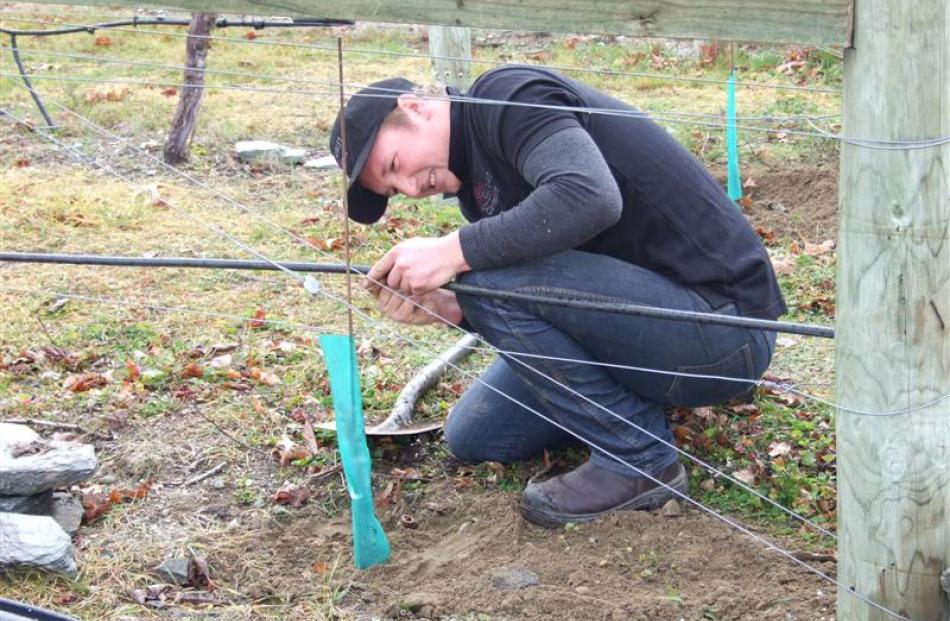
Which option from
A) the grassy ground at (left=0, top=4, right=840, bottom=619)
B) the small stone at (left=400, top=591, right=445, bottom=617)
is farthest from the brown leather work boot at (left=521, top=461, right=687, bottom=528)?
the small stone at (left=400, top=591, right=445, bottom=617)

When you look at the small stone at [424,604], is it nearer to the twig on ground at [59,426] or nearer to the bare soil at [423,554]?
the bare soil at [423,554]

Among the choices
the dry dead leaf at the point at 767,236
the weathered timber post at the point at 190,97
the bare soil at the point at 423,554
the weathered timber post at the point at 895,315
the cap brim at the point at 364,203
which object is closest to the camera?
the weathered timber post at the point at 895,315

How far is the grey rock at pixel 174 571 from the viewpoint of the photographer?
327 centimetres

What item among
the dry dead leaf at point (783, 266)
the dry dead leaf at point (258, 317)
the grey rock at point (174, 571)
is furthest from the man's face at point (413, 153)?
the dry dead leaf at point (783, 266)

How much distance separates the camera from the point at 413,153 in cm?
320

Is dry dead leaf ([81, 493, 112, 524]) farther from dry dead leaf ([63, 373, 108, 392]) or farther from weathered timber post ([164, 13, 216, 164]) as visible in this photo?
weathered timber post ([164, 13, 216, 164])

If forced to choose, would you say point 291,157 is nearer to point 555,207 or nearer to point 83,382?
point 83,382

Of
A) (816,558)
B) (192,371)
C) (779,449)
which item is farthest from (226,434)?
(816,558)

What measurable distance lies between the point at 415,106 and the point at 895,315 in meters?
1.35

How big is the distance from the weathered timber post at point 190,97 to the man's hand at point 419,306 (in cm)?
412

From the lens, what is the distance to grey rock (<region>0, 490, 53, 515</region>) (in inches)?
137

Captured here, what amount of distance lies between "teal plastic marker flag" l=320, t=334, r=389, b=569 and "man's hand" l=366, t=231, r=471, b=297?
20 cm

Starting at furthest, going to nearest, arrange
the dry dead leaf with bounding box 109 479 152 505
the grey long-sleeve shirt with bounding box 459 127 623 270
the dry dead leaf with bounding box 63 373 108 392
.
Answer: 1. the dry dead leaf with bounding box 63 373 108 392
2. the dry dead leaf with bounding box 109 479 152 505
3. the grey long-sleeve shirt with bounding box 459 127 623 270

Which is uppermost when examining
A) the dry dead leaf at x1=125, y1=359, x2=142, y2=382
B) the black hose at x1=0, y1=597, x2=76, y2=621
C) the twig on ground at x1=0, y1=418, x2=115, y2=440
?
the black hose at x1=0, y1=597, x2=76, y2=621
